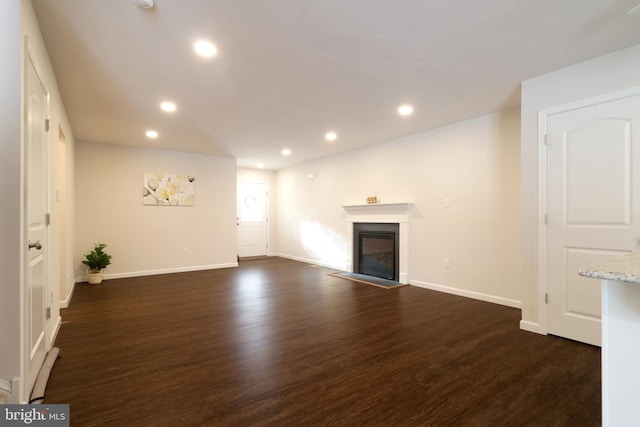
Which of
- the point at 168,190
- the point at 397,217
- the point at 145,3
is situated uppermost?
the point at 145,3

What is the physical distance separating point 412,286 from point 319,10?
4017mm

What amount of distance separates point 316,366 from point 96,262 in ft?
15.4

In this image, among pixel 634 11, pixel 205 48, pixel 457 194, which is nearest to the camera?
pixel 634 11

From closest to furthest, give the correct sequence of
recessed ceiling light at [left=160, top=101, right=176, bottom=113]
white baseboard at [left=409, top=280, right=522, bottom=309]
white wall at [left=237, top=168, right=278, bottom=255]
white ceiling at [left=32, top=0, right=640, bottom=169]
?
white ceiling at [left=32, top=0, right=640, bottom=169]
recessed ceiling light at [left=160, top=101, right=176, bottom=113]
white baseboard at [left=409, top=280, right=522, bottom=309]
white wall at [left=237, top=168, right=278, bottom=255]

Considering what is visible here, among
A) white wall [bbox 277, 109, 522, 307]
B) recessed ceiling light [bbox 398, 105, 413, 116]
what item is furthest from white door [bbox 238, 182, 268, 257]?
recessed ceiling light [bbox 398, 105, 413, 116]

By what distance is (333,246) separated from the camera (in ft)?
21.4

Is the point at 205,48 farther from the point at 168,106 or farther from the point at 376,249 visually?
the point at 376,249

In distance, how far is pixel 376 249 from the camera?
5.53 m

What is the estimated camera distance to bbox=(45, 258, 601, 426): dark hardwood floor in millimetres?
1675

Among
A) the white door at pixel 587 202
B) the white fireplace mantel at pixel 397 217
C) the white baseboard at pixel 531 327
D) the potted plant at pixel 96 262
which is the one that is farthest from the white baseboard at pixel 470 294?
the potted plant at pixel 96 262

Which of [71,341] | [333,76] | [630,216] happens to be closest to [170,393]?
[71,341]

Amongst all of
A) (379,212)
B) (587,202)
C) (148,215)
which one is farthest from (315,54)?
(148,215)

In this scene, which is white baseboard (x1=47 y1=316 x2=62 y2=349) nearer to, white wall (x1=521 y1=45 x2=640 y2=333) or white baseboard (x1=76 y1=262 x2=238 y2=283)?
white baseboard (x1=76 y1=262 x2=238 y2=283)

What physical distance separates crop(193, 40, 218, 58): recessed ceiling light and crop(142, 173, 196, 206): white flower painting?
4146 mm
